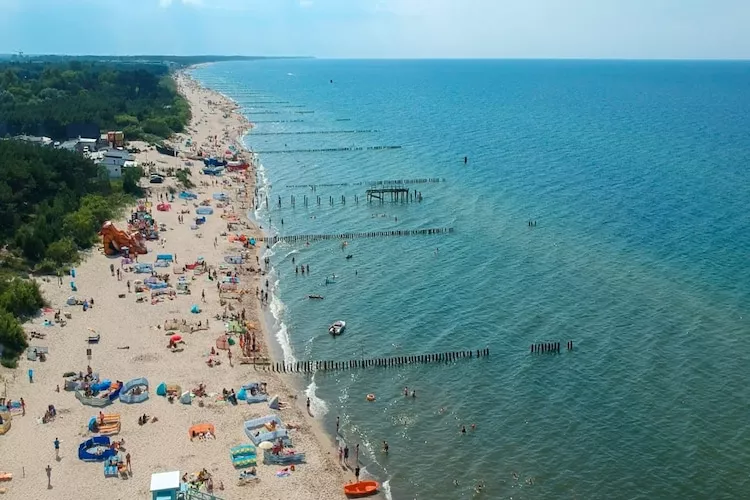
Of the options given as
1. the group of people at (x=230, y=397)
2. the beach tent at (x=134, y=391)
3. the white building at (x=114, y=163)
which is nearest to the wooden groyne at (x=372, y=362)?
the group of people at (x=230, y=397)

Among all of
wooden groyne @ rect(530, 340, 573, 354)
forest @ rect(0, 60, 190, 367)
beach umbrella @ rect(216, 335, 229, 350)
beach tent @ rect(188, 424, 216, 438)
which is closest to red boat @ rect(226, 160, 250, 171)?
forest @ rect(0, 60, 190, 367)

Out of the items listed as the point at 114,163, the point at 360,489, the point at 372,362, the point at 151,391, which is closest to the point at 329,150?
the point at 114,163

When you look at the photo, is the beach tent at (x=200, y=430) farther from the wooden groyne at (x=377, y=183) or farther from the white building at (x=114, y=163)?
the wooden groyne at (x=377, y=183)

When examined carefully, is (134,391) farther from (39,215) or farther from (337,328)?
(39,215)

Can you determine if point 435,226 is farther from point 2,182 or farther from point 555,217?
point 2,182

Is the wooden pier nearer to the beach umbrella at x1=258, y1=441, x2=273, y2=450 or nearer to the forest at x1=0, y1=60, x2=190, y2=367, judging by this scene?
the forest at x1=0, y1=60, x2=190, y2=367

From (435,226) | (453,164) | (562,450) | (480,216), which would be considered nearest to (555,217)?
(480,216)
